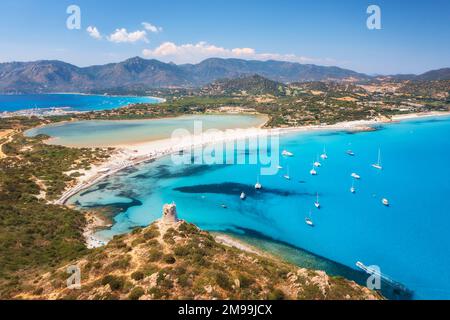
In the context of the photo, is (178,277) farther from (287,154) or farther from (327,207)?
(287,154)

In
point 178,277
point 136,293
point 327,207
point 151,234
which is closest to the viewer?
point 136,293

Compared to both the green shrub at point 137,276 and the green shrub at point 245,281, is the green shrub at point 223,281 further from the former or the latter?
the green shrub at point 137,276

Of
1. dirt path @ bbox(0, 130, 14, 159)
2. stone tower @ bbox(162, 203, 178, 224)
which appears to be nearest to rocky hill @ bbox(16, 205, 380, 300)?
stone tower @ bbox(162, 203, 178, 224)

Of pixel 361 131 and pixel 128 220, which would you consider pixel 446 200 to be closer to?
pixel 128 220

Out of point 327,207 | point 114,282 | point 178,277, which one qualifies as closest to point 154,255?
point 178,277

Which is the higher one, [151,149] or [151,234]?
[151,149]

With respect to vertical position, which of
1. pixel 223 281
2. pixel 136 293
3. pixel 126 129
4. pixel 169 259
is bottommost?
pixel 136 293

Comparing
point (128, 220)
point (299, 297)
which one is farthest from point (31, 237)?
point (299, 297)
